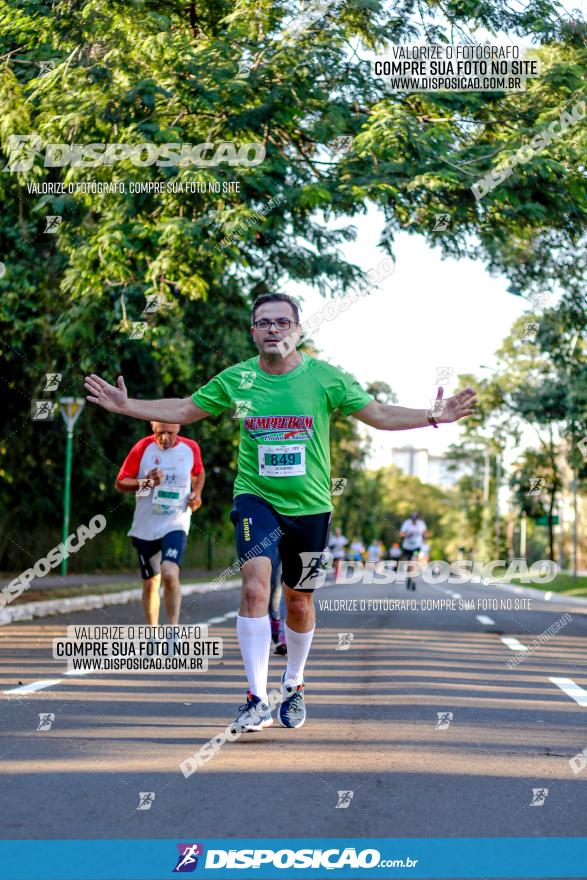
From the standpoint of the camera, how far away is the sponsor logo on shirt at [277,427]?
6.69m

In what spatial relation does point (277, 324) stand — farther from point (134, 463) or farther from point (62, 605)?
point (62, 605)

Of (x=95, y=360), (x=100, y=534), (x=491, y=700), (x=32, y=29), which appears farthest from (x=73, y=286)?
(x=100, y=534)

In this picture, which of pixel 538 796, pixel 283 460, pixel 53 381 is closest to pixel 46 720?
pixel 283 460

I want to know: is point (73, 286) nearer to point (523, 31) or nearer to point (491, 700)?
point (523, 31)

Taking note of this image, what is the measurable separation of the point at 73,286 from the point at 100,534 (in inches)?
711

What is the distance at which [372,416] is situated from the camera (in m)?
6.89

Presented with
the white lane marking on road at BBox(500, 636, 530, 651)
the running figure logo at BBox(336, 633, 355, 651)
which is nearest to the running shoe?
the running figure logo at BBox(336, 633, 355, 651)

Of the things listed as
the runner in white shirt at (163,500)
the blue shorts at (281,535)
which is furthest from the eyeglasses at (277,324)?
the runner in white shirt at (163,500)

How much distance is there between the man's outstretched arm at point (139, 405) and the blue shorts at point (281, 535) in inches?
19.8

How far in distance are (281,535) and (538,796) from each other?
206cm

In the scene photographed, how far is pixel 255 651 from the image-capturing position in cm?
672

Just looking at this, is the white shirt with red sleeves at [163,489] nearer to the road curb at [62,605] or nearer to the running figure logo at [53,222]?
the road curb at [62,605]

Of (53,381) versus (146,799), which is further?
(53,381)

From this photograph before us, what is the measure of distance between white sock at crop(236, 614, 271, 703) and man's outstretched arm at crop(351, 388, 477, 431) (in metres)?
1.16
